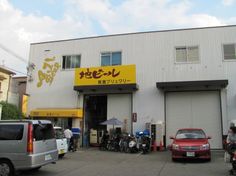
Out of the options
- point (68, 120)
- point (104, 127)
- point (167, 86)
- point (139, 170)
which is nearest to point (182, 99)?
point (167, 86)

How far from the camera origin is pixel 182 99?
21.0 m

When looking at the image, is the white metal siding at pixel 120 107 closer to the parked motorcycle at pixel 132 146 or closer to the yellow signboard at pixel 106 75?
the yellow signboard at pixel 106 75

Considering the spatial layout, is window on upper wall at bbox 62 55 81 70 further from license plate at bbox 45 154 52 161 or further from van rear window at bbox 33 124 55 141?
license plate at bbox 45 154 52 161

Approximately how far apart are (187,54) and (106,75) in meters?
6.06

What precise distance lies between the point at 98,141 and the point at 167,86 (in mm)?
6999

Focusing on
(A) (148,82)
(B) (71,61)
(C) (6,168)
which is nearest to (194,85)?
(A) (148,82)

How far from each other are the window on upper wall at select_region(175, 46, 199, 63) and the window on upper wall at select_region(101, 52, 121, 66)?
445 cm

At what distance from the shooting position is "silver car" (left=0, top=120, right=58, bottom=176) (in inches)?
366

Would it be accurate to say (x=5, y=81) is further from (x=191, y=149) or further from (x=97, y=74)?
(x=191, y=149)

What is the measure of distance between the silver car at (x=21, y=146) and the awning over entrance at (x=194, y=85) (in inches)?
474

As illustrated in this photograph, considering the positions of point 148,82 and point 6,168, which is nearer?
point 6,168

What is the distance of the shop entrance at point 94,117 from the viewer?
912 inches

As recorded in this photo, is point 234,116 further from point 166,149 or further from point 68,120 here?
point 68,120

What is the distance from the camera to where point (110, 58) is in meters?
23.3
